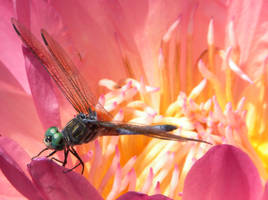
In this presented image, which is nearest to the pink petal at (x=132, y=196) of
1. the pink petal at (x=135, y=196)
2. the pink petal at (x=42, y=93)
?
the pink petal at (x=135, y=196)

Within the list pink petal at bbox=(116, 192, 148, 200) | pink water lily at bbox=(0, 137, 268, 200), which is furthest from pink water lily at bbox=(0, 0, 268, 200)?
pink petal at bbox=(116, 192, 148, 200)

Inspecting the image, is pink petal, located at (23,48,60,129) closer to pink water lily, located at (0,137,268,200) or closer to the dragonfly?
the dragonfly

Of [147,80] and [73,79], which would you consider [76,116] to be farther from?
[147,80]

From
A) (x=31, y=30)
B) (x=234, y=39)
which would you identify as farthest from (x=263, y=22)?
(x=31, y=30)

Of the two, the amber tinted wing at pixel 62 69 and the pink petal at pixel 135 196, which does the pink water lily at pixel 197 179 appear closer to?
the pink petal at pixel 135 196

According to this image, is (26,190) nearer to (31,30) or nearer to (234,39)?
(31,30)

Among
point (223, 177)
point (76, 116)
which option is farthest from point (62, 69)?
point (223, 177)
